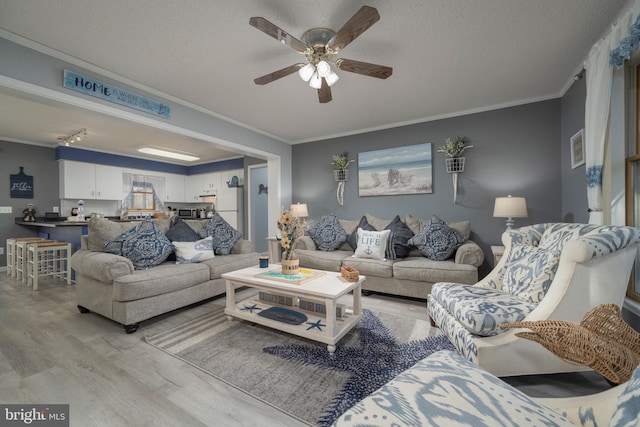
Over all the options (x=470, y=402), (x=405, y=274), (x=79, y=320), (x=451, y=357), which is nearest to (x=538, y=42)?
(x=405, y=274)

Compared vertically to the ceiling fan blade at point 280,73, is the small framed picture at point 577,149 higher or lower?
lower

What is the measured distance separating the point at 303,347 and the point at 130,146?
18.8ft

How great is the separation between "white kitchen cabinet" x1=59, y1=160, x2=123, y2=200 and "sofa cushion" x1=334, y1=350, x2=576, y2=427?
22.8ft

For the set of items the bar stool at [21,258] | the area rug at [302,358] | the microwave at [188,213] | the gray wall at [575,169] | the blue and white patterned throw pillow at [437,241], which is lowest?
the area rug at [302,358]

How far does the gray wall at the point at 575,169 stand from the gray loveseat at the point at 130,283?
395cm

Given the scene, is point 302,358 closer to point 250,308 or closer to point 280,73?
point 250,308

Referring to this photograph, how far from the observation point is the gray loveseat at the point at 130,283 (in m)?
2.25

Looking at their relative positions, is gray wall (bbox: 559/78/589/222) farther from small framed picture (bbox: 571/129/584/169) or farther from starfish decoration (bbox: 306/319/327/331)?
starfish decoration (bbox: 306/319/327/331)

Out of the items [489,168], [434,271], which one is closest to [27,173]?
[434,271]

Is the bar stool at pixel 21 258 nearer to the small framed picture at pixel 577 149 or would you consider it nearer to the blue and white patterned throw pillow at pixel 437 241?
the blue and white patterned throw pillow at pixel 437 241

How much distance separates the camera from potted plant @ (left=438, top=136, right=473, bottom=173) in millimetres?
3686

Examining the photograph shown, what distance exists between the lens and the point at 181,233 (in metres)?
3.18

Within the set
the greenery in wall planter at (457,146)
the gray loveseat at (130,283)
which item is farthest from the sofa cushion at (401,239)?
the gray loveseat at (130,283)

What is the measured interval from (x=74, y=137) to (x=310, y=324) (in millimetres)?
5534
